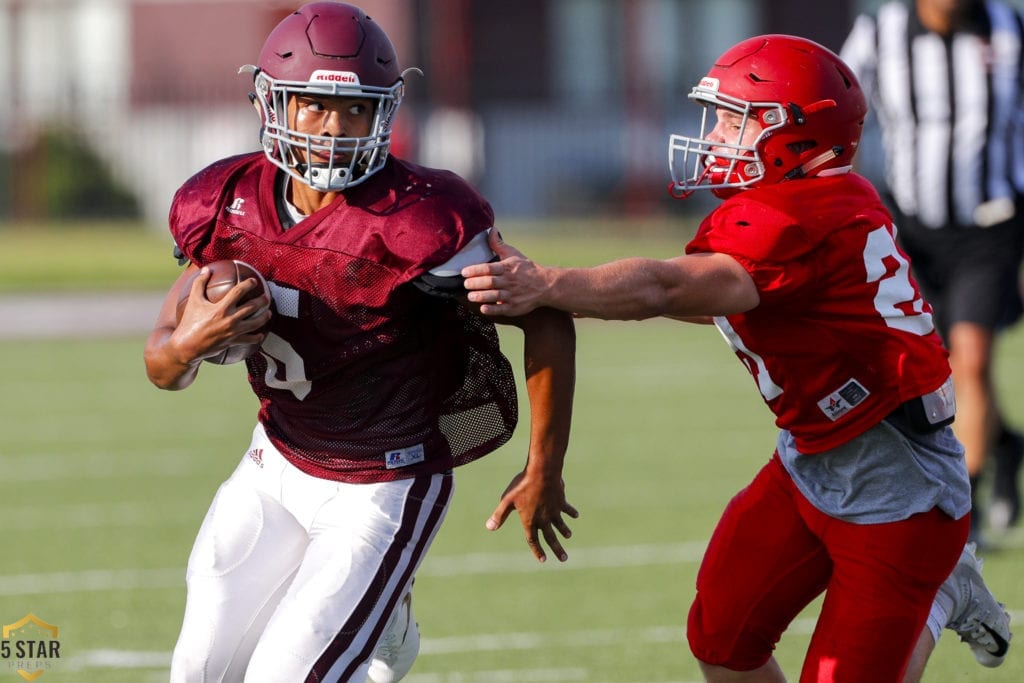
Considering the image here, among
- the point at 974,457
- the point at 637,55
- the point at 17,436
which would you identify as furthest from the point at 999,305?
the point at 637,55

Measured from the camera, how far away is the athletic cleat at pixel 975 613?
398cm

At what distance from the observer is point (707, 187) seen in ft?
12.2

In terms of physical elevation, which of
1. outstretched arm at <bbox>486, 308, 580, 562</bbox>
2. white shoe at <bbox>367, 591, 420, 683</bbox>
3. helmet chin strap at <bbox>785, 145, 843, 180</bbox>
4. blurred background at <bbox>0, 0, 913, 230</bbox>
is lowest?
blurred background at <bbox>0, 0, 913, 230</bbox>

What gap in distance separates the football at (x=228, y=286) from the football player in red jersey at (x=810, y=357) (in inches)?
19.4

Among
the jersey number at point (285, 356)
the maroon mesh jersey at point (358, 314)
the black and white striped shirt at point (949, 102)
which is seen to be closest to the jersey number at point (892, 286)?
the maroon mesh jersey at point (358, 314)

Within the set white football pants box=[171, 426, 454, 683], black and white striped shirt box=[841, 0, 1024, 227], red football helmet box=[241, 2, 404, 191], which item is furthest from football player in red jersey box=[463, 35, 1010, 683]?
black and white striped shirt box=[841, 0, 1024, 227]

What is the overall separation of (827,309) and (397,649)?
1467mm

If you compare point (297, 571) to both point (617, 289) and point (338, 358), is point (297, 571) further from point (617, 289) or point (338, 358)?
point (617, 289)

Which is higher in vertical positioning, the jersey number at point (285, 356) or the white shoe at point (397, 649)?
the jersey number at point (285, 356)

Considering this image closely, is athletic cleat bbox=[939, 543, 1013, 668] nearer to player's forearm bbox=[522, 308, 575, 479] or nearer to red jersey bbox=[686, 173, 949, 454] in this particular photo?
→ red jersey bbox=[686, 173, 949, 454]

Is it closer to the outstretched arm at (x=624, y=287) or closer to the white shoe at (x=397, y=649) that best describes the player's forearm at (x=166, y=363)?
the outstretched arm at (x=624, y=287)

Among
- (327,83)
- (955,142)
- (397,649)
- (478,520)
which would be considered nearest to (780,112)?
(327,83)

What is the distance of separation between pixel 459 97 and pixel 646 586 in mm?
18546

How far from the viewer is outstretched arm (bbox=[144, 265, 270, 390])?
3.50 m
